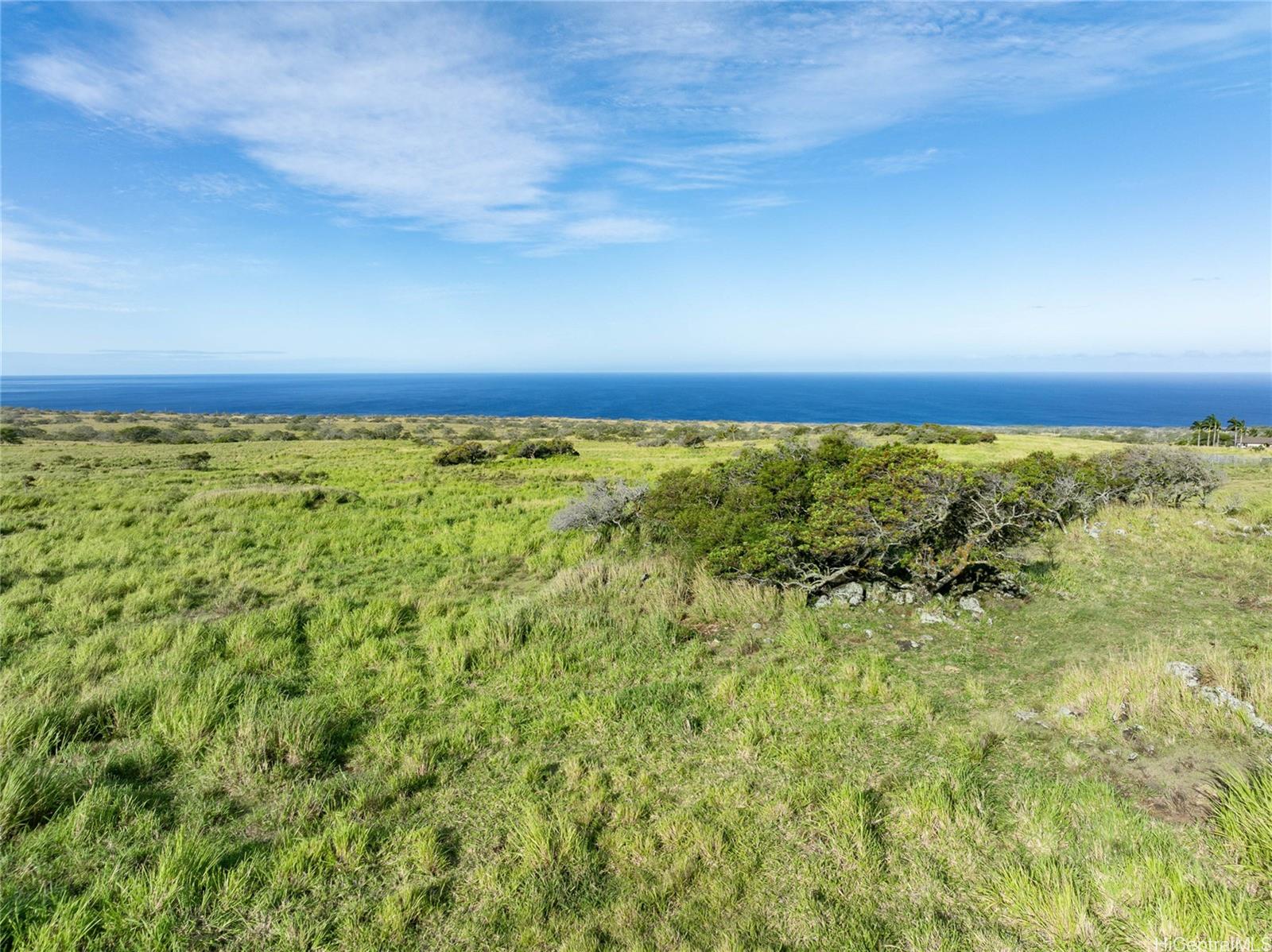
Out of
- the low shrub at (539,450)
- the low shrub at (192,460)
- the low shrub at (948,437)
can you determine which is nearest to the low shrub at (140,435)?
the low shrub at (192,460)

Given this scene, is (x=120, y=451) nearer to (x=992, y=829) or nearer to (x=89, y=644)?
(x=89, y=644)

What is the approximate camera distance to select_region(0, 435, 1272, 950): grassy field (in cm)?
345

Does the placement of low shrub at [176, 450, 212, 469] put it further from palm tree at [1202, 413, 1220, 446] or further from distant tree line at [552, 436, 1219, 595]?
palm tree at [1202, 413, 1220, 446]

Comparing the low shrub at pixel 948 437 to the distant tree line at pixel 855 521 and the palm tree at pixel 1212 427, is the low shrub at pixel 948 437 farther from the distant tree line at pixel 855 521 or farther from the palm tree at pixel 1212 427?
the distant tree line at pixel 855 521

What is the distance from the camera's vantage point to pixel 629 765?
5.07m

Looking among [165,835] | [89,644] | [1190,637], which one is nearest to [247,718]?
[165,835]

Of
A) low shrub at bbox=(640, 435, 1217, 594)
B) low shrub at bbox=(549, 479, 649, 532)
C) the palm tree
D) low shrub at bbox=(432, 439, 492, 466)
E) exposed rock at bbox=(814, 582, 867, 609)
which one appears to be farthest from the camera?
the palm tree

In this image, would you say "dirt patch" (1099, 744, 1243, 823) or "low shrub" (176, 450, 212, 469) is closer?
"dirt patch" (1099, 744, 1243, 823)

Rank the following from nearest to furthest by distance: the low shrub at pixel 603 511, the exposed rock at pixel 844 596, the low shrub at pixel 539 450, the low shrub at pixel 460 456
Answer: the exposed rock at pixel 844 596
the low shrub at pixel 603 511
the low shrub at pixel 460 456
the low shrub at pixel 539 450

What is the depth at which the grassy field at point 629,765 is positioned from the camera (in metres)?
3.45

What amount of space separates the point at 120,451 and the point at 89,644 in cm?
3791

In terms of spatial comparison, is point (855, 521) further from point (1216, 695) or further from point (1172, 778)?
point (1172, 778)

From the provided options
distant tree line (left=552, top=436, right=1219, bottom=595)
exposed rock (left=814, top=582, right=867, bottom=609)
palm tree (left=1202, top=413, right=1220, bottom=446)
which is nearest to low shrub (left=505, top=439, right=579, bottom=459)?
distant tree line (left=552, top=436, right=1219, bottom=595)

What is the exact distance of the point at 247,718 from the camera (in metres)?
5.38
